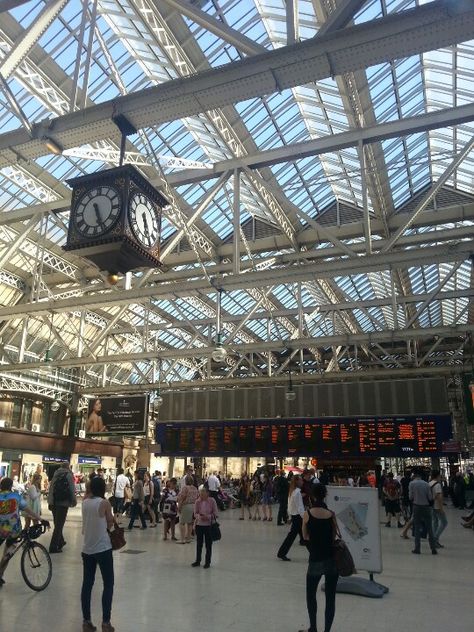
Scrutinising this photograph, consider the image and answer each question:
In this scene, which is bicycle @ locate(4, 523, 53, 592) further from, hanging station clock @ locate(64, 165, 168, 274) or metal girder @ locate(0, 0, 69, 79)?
metal girder @ locate(0, 0, 69, 79)

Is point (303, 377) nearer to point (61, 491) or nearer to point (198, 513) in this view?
point (61, 491)

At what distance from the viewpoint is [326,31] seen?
5676 mm

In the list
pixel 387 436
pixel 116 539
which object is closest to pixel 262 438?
pixel 387 436

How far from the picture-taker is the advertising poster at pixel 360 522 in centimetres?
729

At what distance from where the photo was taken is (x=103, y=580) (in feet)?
17.6

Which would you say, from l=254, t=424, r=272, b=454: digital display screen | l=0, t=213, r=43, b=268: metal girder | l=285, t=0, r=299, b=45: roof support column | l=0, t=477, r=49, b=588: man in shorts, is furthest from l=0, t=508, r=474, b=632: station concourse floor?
l=254, t=424, r=272, b=454: digital display screen

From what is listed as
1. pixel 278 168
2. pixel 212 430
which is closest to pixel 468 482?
pixel 212 430

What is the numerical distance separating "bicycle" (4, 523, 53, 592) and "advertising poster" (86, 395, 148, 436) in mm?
15636

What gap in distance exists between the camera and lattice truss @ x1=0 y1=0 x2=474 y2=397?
7.34 meters

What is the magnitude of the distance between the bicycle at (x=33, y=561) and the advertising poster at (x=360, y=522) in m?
4.20

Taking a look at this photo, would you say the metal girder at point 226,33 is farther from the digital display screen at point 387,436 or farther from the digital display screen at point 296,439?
the digital display screen at point 296,439

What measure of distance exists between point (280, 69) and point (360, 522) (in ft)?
20.5

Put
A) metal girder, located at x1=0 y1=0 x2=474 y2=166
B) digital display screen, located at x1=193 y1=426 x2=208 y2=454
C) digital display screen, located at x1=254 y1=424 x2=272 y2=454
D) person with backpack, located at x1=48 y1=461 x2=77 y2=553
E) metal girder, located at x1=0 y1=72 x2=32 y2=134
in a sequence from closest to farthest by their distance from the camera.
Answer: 1. metal girder, located at x1=0 y1=0 x2=474 y2=166
2. metal girder, located at x1=0 y1=72 x2=32 y2=134
3. person with backpack, located at x1=48 y1=461 x2=77 y2=553
4. digital display screen, located at x1=254 y1=424 x2=272 y2=454
5. digital display screen, located at x1=193 y1=426 x2=208 y2=454

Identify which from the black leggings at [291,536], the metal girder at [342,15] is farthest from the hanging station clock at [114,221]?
the black leggings at [291,536]
